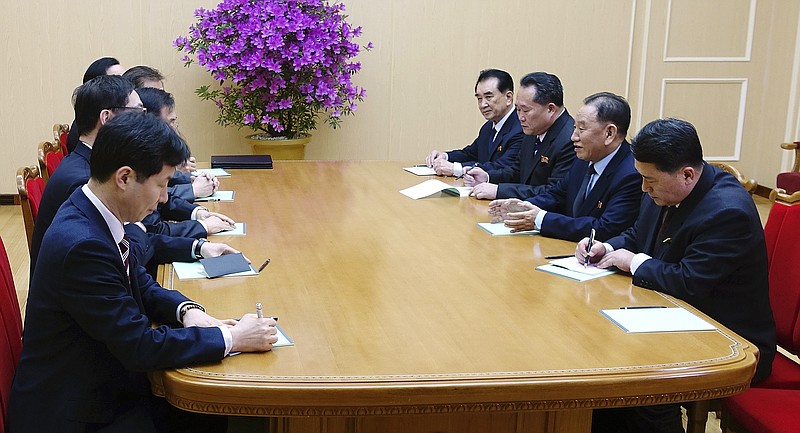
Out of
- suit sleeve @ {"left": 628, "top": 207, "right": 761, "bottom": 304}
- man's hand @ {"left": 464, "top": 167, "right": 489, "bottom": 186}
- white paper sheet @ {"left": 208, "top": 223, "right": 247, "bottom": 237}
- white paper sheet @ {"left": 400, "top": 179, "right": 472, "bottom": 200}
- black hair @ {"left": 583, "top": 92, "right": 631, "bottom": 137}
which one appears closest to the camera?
suit sleeve @ {"left": 628, "top": 207, "right": 761, "bottom": 304}

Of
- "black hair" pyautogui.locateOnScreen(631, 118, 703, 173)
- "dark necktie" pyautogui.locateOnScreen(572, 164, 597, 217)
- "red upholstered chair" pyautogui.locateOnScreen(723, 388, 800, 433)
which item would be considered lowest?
"red upholstered chair" pyautogui.locateOnScreen(723, 388, 800, 433)

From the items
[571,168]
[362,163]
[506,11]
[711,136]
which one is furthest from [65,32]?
[711,136]

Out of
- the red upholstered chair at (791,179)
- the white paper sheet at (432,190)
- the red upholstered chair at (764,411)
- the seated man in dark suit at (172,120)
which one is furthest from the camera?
the red upholstered chair at (791,179)

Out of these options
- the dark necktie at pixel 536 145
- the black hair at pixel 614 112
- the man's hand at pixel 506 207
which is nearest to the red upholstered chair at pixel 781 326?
the black hair at pixel 614 112

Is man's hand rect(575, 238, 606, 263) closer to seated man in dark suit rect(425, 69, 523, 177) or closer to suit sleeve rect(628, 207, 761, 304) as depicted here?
suit sleeve rect(628, 207, 761, 304)

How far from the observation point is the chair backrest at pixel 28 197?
267 centimetres

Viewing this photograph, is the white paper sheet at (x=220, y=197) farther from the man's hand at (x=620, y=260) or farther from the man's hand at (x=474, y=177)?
the man's hand at (x=620, y=260)

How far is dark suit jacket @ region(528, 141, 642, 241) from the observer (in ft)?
10.6

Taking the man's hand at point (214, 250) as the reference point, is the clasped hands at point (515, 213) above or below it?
above

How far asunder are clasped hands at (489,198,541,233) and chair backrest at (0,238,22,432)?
179 cm

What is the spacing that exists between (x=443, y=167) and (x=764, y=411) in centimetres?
251

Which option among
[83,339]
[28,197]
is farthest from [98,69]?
[83,339]

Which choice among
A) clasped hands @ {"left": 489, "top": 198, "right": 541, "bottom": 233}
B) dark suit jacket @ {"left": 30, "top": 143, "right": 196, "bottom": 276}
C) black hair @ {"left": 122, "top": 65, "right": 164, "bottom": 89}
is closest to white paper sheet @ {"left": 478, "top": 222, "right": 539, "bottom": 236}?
clasped hands @ {"left": 489, "top": 198, "right": 541, "bottom": 233}

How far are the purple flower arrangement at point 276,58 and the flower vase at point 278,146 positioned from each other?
9cm
